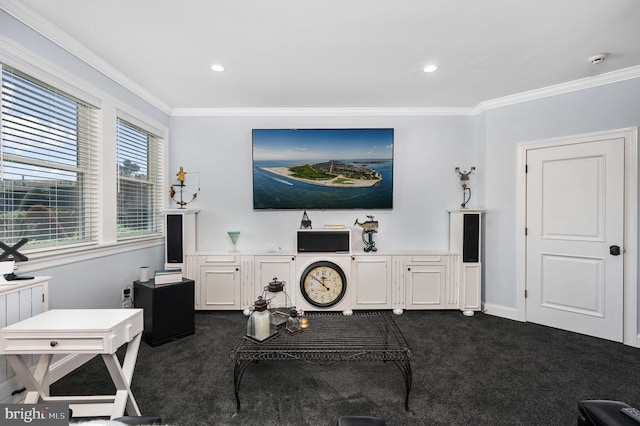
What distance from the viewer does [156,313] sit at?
8.46ft

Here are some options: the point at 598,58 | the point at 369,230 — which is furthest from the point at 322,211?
the point at 598,58

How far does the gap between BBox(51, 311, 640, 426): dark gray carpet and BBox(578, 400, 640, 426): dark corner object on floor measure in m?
0.74

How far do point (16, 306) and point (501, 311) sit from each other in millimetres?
4480

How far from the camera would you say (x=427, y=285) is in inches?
133

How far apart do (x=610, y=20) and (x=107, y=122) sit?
430 cm

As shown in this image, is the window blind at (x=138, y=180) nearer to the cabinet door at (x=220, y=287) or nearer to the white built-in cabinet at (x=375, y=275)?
the white built-in cabinet at (x=375, y=275)

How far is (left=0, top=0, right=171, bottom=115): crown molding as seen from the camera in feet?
5.99

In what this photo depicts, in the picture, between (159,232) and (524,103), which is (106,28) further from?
(524,103)

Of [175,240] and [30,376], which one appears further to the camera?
[175,240]

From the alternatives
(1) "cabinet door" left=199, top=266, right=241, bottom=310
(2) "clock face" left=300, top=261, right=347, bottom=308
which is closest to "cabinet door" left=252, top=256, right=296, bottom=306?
(2) "clock face" left=300, top=261, right=347, bottom=308

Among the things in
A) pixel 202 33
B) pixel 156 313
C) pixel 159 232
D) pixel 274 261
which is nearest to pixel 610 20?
pixel 202 33

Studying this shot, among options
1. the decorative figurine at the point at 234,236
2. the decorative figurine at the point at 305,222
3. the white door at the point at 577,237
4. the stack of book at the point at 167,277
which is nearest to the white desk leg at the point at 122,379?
the stack of book at the point at 167,277

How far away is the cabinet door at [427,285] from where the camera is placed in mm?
3377

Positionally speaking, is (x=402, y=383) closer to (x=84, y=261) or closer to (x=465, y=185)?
(x=465, y=185)
